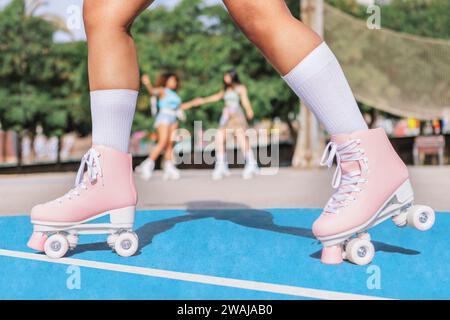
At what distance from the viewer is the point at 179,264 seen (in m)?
2.21

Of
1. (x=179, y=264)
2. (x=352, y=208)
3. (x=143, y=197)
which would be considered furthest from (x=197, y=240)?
(x=143, y=197)

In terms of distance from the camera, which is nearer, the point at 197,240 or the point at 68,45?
the point at 197,240

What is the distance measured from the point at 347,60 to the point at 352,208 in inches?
406

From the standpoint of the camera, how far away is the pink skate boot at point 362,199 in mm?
2119

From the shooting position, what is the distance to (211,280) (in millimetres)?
1936

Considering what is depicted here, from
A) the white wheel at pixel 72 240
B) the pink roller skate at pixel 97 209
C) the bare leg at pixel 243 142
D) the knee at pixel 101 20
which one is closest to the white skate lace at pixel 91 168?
the pink roller skate at pixel 97 209

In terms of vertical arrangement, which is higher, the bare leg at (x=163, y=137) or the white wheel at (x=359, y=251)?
the bare leg at (x=163, y=137)

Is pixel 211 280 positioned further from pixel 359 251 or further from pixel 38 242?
pixel 38 242

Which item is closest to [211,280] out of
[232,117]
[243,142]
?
[243,142]

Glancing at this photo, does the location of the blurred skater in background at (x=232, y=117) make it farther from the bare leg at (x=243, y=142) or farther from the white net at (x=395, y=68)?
the white net at (x=395, y=68)

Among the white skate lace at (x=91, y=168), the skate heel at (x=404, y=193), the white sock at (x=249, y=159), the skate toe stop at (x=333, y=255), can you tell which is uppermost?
the white sock at (x=249, y=159)

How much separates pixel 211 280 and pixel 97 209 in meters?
0.65

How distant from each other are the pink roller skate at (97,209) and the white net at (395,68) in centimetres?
955
